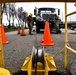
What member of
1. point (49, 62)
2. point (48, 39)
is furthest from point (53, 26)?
point (49, 62)

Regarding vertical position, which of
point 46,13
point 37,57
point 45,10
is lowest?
point 37,57

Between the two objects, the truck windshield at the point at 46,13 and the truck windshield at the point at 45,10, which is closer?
the truck windshield at the point at 46,13

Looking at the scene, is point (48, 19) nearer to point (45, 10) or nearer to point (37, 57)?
point (45, 10)

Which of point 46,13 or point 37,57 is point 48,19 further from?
point 37,57

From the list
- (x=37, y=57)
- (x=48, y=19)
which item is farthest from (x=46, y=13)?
(x=37, y=57)

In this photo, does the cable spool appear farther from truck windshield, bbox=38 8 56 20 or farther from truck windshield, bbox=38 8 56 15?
truck windshield, bbox=38 8 56 15

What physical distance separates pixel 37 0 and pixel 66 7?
1848 millimetres

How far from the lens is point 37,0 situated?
376cm

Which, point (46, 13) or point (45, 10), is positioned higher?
point (45, 10)

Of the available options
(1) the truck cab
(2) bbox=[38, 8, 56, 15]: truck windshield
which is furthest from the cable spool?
(2) bbox=[38, 8, 56, 15]: truck windshield

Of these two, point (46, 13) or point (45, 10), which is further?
point (45, 10)

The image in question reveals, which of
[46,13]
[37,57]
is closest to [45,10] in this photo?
[46,13]

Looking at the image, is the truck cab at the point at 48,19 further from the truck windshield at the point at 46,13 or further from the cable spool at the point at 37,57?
the cable spool at the point at 37,57

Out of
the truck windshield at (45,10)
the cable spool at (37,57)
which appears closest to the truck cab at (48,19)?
the truck windshield at (45,10)
